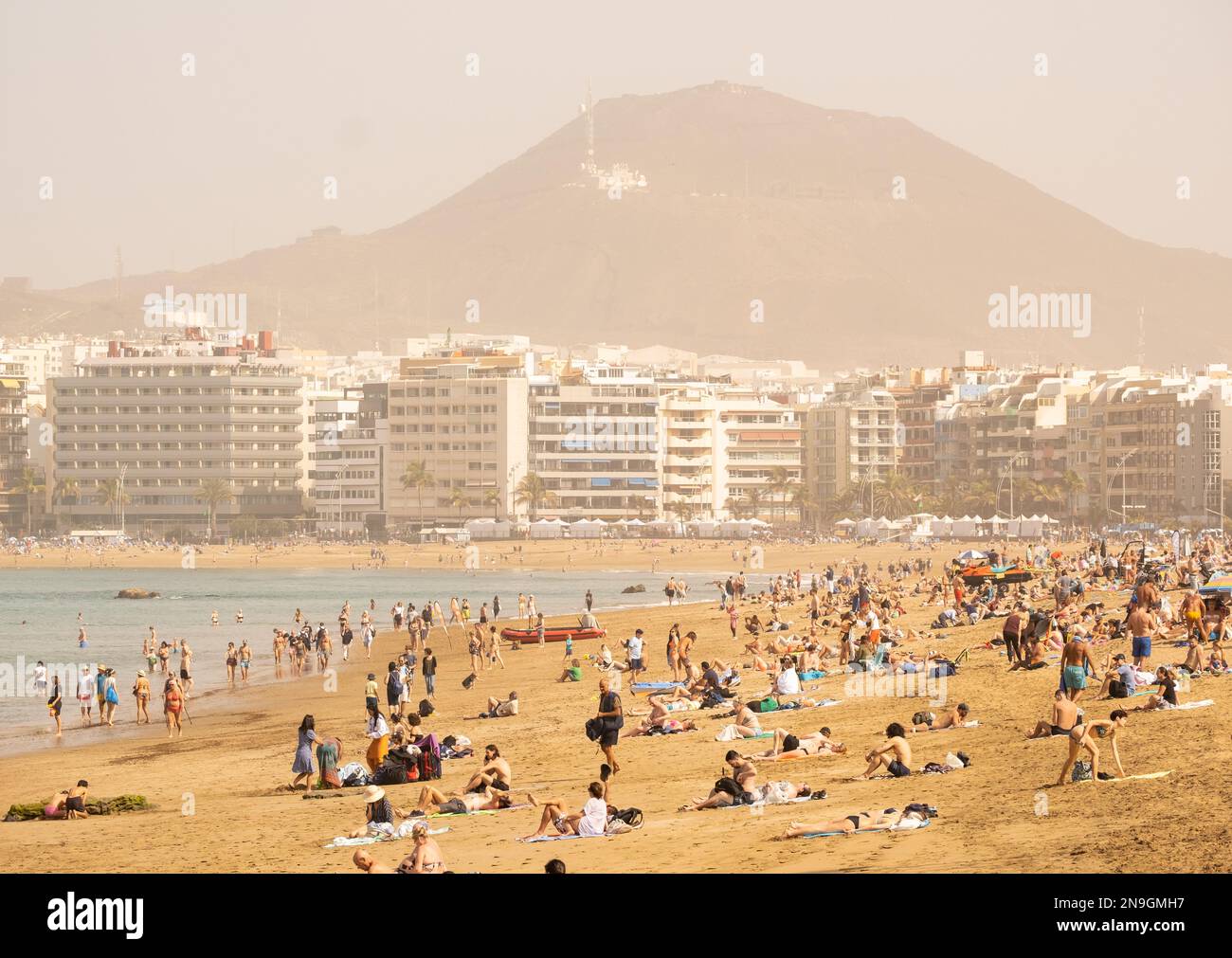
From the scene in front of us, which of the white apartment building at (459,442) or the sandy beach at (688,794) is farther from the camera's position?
the white apartment building at (459,442)

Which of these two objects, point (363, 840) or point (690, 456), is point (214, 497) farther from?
point (363, 840)

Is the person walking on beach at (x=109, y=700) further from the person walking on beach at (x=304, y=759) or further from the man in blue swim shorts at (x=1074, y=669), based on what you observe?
the man in blue swim shorts at (x=1074, y=669)

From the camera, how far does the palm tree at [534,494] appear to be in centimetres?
16512

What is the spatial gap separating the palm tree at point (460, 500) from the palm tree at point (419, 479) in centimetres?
276

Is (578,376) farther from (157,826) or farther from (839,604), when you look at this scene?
(157,826)

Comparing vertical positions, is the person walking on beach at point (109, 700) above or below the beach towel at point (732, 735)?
below

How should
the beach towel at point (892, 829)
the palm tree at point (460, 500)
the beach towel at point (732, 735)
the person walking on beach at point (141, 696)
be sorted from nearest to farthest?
the beach towel at point (892, 829), the beach towel at point (732, 735), the person walking on beach at point (141, 696), the palm tree at point (460, 500)

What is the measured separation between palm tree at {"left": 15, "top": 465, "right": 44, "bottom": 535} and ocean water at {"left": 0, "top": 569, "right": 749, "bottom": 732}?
5502cm

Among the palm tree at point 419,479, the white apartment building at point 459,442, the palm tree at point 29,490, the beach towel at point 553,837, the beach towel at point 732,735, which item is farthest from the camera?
the palm tree at point 29,490

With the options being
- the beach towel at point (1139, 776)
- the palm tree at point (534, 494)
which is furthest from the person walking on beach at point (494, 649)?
the palm tree at point (534, 494)

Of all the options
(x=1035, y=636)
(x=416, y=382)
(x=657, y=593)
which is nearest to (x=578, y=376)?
(x=416, y=382)

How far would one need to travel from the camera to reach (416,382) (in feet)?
568

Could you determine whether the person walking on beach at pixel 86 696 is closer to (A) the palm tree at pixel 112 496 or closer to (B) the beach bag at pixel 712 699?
(B) the beach bag at pixel 712 699

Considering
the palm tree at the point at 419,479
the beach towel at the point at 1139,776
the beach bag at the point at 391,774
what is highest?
the palm tree at the point at 419,479
